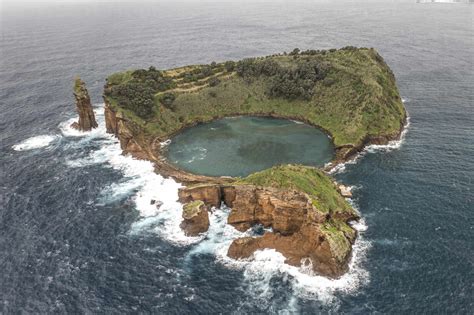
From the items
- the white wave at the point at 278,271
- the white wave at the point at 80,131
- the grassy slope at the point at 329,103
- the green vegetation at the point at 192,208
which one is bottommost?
the white wave at the point at 278,271

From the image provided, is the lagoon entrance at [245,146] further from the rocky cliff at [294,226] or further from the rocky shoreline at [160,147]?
the rocky cliff at [294,226]

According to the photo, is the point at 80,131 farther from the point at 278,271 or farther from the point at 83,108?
the point at 278,271

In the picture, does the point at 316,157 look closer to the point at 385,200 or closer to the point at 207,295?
the point at 385,200

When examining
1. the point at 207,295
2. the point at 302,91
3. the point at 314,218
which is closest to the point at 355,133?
the point at 302,91

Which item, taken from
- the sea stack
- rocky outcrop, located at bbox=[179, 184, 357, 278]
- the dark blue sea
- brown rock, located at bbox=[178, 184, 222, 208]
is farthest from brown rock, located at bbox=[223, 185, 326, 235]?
the sea stack

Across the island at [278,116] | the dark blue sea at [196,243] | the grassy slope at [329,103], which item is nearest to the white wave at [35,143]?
the dark blue sea at [196,243]

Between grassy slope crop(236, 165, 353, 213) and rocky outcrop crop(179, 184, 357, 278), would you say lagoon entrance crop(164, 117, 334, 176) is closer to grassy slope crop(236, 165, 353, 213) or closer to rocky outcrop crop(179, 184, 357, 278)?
grassy slope crop(236, 165, 353, 213)
